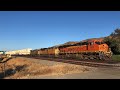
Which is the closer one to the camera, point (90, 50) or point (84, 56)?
point (90, 50)

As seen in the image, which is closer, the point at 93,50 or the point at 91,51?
the point at 93,50

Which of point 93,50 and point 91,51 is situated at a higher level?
point 93,50
